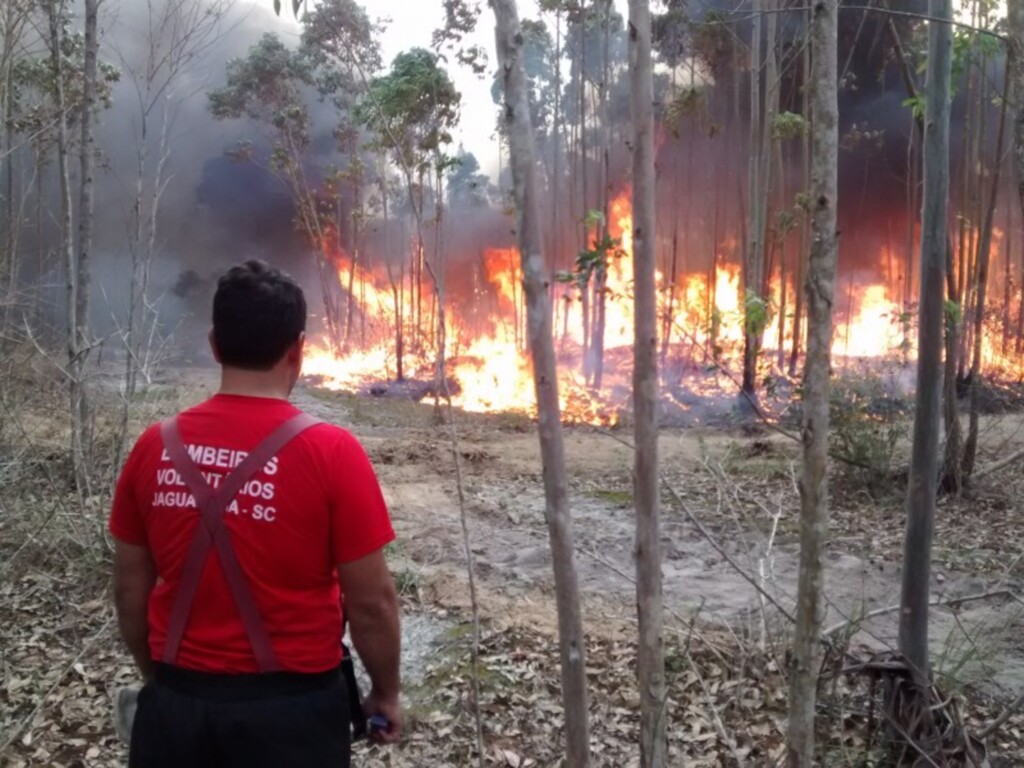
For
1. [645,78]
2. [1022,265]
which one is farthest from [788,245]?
[645,78]

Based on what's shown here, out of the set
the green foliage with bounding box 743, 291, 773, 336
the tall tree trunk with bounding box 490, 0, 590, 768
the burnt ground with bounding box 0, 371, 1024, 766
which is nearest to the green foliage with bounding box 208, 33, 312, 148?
the burnt ground with bounding box 0, 371, 1024, 766

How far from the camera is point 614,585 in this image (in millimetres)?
6301

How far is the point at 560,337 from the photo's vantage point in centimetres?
2628

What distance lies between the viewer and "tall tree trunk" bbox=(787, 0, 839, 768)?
2.21 meters

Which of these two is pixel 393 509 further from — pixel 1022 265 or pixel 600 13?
pixel 1022 265

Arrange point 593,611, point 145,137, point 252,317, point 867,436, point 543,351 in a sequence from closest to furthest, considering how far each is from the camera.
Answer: point 252,317, point 543,351, point 593,611, point 145,137, point 867,436

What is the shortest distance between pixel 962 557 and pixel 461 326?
2199 cm

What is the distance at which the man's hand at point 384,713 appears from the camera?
2006mm

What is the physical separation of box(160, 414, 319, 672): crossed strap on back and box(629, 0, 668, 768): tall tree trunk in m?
1.03

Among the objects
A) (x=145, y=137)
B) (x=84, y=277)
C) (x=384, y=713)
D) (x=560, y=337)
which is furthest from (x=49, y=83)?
(x=560, y=337)

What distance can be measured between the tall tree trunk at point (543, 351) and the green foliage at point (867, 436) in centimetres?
644

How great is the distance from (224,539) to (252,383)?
1.18ft

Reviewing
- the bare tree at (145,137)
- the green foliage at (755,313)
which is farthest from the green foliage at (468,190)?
the green foliage at (755,313)

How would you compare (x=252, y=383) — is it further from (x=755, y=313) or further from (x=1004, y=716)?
(x=1004, y=716)
